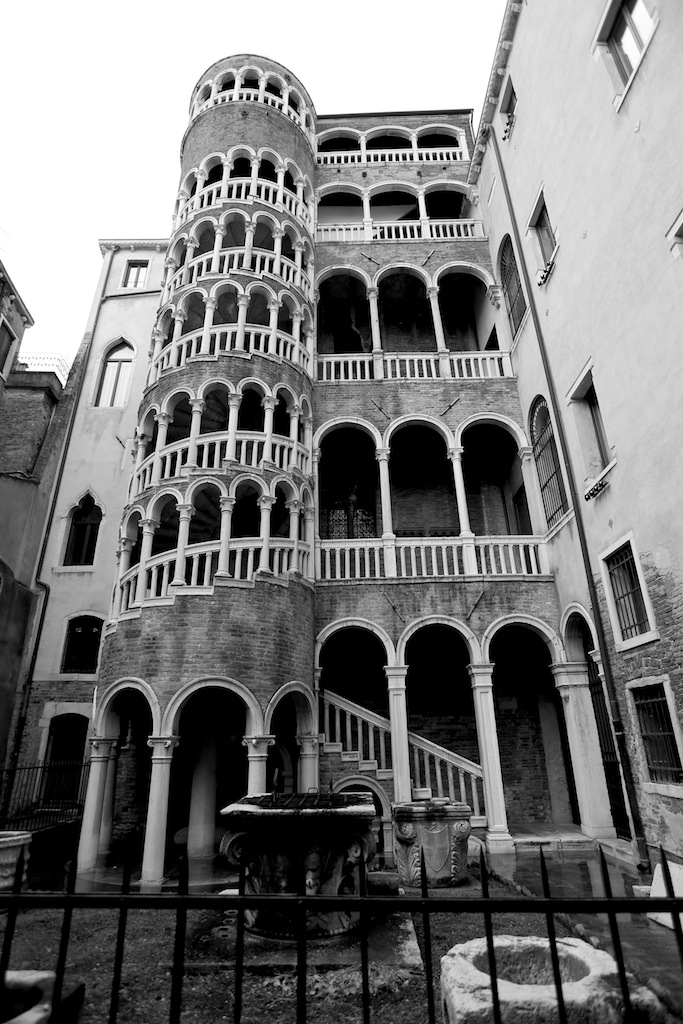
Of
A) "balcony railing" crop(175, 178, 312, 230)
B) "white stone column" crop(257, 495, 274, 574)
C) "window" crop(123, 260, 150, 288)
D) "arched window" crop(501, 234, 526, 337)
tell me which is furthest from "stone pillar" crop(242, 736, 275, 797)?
"window" crop(123, 260, 150, 288)

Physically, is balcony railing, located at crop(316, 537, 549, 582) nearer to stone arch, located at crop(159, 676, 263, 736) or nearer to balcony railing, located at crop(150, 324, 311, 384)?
stone arch, located at crop(159, 676, 263, 736)

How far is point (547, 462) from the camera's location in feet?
47.4

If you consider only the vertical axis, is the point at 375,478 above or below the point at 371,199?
below

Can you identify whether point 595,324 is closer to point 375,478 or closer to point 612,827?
point 375,478

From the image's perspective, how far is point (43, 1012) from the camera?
262 centimetres

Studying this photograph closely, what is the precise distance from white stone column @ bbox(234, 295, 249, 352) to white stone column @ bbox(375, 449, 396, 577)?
14.5 feet

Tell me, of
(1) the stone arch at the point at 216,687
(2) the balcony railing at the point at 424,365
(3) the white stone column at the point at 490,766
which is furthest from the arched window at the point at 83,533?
(3) the white stone column at the point at 490,766

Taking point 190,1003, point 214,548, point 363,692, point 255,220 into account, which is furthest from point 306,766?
point 255,220

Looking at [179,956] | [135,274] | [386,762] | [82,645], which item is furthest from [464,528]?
[135,274]

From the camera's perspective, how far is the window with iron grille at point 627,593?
10.2 meters

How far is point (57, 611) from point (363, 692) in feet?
29.0

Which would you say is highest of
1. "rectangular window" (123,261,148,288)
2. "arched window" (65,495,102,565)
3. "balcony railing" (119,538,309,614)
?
"rectangular window" (123,261,148,288)

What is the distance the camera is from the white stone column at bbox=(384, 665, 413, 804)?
11.8 m

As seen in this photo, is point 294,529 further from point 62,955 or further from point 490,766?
Answer: point 62,955
